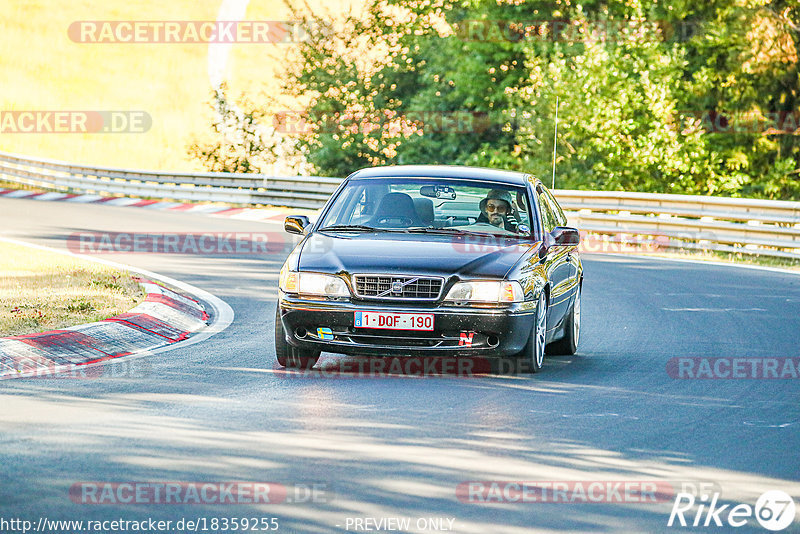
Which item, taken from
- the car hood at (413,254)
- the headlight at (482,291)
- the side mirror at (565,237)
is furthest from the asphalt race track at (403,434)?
the side mirror at (565,237)

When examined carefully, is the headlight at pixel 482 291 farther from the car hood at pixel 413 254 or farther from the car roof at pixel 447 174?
the car roof at pixel 447 174

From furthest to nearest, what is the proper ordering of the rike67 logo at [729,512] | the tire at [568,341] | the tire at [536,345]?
the tire at [568,341], the tire at [536,345], the rike67 logo at [729,512]

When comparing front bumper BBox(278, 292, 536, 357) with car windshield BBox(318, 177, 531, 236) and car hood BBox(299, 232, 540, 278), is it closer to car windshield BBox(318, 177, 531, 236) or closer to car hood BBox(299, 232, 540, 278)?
car hood BBox(299, 232, 540, 278)

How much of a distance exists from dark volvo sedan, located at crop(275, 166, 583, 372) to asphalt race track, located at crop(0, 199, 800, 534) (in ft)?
0.94

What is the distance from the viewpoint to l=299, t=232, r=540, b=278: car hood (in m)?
9.41

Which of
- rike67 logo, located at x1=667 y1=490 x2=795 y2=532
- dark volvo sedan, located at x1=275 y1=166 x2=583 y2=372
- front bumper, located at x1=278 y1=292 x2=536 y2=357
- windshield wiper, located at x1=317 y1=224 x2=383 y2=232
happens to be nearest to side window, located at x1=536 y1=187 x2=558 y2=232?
dark volvo sedan, located at x1=275 y1=166 x2=583 y2=372

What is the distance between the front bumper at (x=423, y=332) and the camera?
9.36m

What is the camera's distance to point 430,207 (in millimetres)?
10594

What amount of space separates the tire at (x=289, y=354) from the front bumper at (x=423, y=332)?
0.25 m

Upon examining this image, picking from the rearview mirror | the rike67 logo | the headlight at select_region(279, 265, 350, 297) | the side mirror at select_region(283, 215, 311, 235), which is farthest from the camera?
the rearview mirror

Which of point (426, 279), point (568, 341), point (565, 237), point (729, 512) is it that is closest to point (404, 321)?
point (426, 279)

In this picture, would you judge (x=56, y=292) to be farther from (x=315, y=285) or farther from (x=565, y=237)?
(x=565, y=237)

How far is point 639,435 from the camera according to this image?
7.71 meters

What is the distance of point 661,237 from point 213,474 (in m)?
17.8
